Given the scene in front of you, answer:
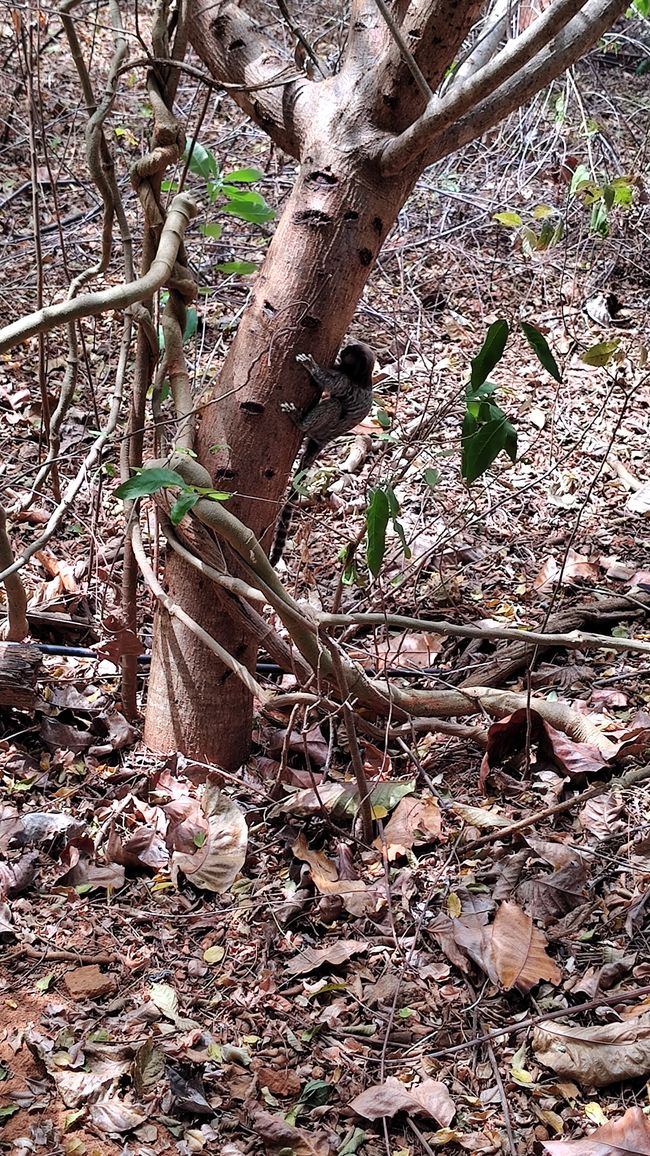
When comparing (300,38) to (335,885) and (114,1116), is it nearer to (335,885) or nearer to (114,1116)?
(335,885)

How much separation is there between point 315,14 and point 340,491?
564 cm

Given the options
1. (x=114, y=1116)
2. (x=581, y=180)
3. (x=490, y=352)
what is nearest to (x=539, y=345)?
(x=490, y=352)

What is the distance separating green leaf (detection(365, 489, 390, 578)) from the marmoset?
396mm

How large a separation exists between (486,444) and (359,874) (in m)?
1.41

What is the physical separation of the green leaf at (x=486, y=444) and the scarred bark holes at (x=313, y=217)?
2.60ft

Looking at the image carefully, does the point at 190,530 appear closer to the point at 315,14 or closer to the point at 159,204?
the point at 159,204

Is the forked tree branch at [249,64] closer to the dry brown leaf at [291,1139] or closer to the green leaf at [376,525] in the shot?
the green leaf at [376,525]

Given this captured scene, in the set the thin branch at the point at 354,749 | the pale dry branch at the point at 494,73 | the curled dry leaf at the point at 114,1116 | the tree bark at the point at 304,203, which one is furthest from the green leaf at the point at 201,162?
the curled dry leaf at the point at 114,1116

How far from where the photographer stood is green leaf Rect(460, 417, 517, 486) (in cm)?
308

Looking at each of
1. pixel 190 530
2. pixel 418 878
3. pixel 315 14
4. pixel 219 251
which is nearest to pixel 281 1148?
pixel 418 878

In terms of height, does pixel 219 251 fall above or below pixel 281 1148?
above

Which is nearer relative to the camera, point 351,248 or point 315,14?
point 351,248

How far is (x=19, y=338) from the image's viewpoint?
6.97ft

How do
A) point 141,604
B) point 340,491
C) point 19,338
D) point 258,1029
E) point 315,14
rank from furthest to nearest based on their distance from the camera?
point 315,14 → point 340,491 → point 141,604 → point 258,1029 → point 19,338
